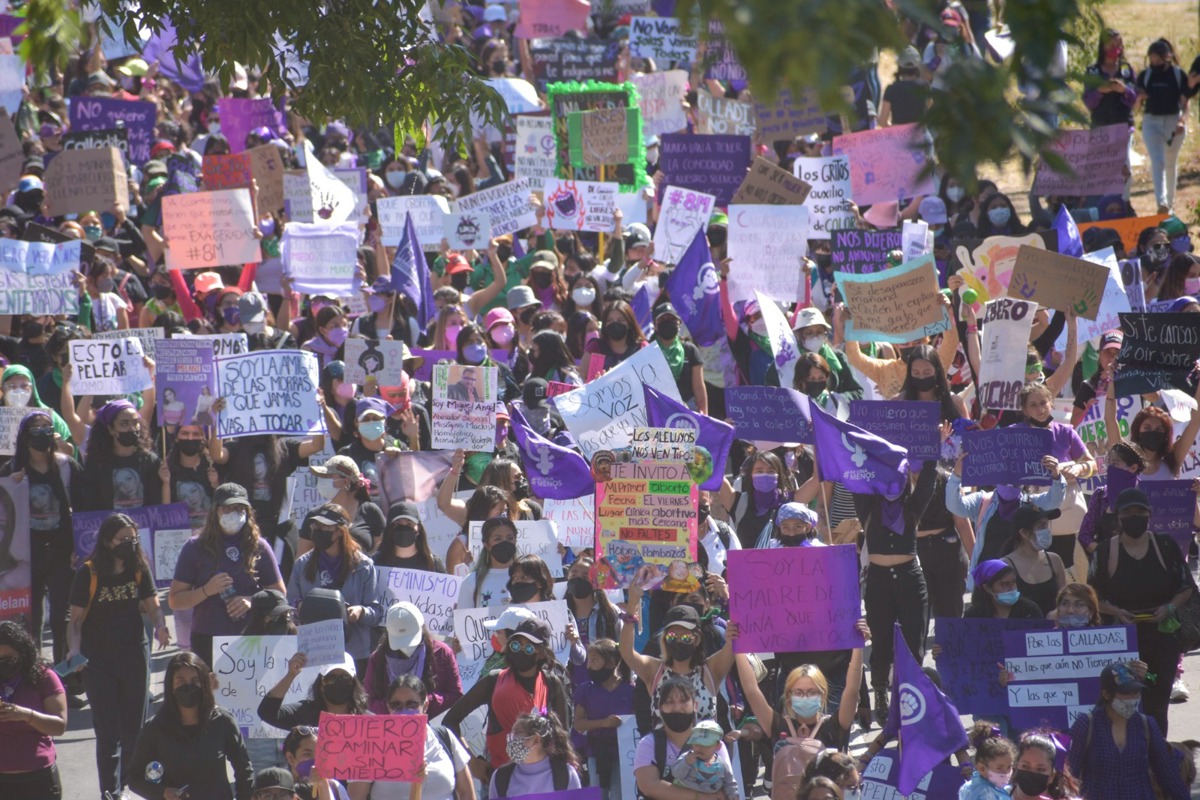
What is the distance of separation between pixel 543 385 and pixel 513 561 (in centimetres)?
222

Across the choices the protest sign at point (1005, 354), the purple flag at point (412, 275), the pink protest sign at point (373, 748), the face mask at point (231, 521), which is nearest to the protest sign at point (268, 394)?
the face mask at point (231, 521)

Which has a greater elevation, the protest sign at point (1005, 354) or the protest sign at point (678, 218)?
the protest sign at point (678, 218)

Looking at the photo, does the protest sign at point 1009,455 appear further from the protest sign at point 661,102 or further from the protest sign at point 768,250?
the protest sign at point 661,102

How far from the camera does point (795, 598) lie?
864cm

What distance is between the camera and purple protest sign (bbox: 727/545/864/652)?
8.61m

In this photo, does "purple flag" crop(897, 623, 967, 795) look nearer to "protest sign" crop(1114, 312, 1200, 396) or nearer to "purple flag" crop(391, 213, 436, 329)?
"protest sign" crop(1114, 312, 1200, 396)

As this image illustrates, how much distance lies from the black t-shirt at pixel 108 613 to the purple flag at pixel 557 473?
231 centimetres

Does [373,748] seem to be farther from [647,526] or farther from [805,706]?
[647,526]

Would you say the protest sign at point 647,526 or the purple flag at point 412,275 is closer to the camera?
the protest sign at point 647,526

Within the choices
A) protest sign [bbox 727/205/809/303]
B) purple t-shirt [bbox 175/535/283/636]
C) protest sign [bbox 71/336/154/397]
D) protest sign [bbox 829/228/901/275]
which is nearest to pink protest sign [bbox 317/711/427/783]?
purple t-shirt [bbox 175/535/283/636]

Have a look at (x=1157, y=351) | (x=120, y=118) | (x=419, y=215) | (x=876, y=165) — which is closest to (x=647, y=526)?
(x=1157, y=351)

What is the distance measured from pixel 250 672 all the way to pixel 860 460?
3337 millimetres

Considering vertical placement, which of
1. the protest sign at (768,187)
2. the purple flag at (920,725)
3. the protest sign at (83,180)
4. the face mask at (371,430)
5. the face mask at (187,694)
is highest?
the protest sign at (83,180)

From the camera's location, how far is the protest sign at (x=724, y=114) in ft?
59.4
